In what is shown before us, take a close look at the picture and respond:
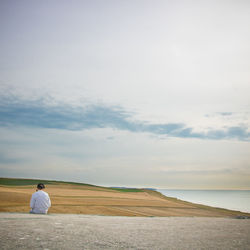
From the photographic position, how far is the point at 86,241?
4.75 metres

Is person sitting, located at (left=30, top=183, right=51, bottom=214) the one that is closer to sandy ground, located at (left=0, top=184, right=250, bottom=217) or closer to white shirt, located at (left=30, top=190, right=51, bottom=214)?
white shirt, located at (left=30, top=190, right=51, bottom=214)

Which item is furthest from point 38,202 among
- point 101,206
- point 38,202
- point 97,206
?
point 101,206

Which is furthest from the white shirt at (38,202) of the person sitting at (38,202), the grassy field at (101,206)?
the grassy field at (101,206)

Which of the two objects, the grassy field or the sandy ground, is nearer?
the sandy ground

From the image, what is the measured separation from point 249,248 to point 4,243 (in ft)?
15.5

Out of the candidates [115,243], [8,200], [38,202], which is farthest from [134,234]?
[8,200]

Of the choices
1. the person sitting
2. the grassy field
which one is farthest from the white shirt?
the grassy field

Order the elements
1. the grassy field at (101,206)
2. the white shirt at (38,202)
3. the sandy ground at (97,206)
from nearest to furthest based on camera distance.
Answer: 1. the white shirt at (38,202)
2. the sandy ground at (97,206)
3. the grassy field at (101,206)

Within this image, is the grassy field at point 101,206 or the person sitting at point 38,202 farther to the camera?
the grassy field at point 101,206

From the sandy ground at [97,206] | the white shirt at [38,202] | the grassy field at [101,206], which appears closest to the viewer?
the white shirt at [38,202]

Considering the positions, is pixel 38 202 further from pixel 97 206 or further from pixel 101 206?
pixel 101 206

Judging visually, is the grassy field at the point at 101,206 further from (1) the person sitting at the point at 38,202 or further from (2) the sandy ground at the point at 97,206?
(1) the person sitting at the point at 38,202

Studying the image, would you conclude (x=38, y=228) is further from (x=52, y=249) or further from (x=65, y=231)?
(x=52, y=249)

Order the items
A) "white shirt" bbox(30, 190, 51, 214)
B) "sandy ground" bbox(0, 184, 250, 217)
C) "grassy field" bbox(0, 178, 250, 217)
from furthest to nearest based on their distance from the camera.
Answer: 1. "grassy field" bbox(0, 178, 250, 217)
2. "sandy ground" bbox(0, 184, 250, 217)
3. "white shirt" bbox(30, 190, 51, 214)
